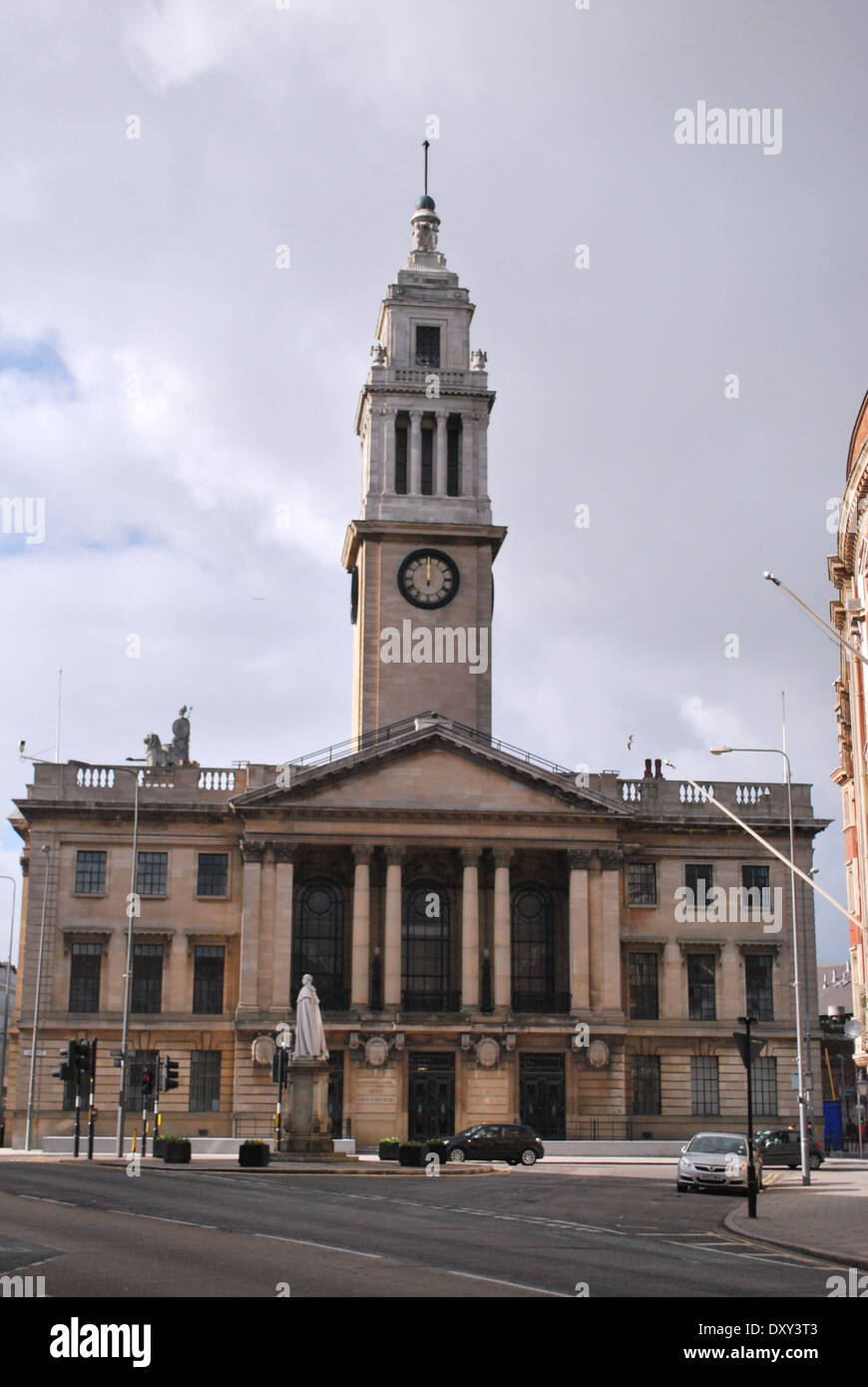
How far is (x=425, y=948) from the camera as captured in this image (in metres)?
67.6

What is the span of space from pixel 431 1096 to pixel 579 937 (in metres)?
8.65

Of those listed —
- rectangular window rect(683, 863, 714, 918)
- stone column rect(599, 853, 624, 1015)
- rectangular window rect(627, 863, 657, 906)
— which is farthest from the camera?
rectangular window rect(683, 863, 714, 918)

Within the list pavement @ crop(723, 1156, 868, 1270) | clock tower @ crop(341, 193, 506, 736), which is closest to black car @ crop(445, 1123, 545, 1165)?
pavement @ crop(723, 1156, 868, 1270)

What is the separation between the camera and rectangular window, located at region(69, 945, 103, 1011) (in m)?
65.7

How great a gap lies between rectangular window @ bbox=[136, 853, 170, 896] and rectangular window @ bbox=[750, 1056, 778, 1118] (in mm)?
25448

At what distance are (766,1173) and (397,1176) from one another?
511 inches

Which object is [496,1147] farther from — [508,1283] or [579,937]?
[508,1283]

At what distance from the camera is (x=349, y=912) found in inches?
2680

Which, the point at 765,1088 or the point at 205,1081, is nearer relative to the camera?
the point at 205,1081

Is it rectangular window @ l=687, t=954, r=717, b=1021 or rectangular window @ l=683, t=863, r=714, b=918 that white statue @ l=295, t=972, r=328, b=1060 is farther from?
rectangular window @ l=683, t=863, r=714, b=918

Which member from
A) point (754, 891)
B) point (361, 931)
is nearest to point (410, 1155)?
point (361, 931)

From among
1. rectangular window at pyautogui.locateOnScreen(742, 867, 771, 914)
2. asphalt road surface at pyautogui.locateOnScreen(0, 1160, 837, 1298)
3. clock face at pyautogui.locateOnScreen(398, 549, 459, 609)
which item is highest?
clock face at pyautogui.locateOnScreen(398, 549, 459, 609)
